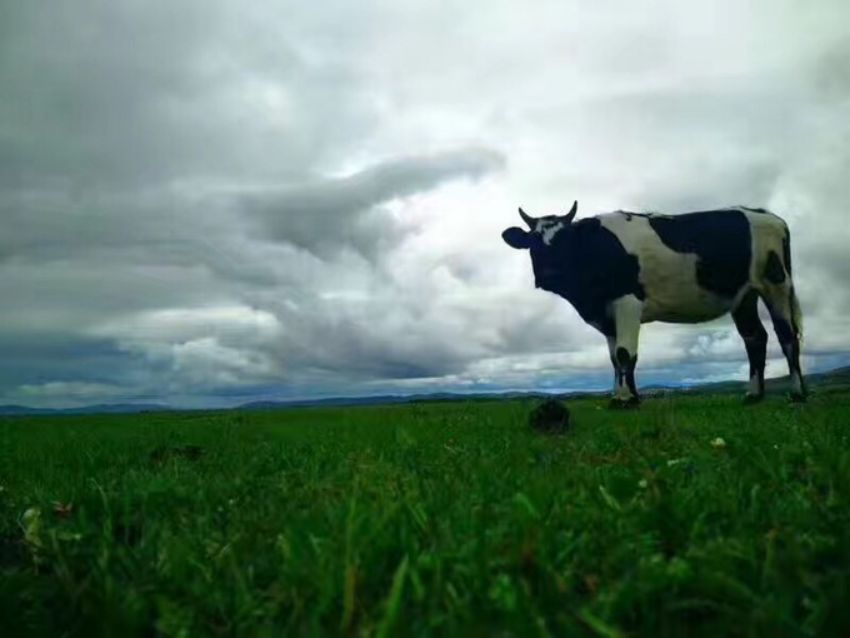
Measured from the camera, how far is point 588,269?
53.2ft

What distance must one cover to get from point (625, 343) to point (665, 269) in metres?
2.04

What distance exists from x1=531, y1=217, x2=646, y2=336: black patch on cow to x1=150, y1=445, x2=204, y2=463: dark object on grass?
10423mm

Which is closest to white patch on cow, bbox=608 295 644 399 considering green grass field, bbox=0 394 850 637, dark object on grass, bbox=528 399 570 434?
dark object on grass, bbox=528 399 570 434

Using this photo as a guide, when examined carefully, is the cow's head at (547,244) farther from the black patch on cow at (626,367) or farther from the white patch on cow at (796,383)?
the white patch on cow at (796,383)

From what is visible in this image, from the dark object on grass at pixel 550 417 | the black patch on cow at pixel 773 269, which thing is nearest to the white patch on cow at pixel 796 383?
the black patch on cow at pixel 773 269

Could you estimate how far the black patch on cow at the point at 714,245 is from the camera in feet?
54.0

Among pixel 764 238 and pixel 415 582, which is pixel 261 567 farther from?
pixel 764 238

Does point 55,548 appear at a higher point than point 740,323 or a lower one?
lower

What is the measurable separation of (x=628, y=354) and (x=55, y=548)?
13.7m

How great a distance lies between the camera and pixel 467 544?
2.26 meters

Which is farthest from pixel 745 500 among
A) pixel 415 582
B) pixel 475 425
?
pixel 475 425

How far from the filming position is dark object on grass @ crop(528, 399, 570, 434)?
27.9ft

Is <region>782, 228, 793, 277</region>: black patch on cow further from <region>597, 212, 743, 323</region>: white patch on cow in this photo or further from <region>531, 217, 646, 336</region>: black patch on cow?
<region>531, 217, 646, 336</region>: black patch on cow

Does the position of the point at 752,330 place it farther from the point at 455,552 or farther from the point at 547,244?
the point at 455,552
